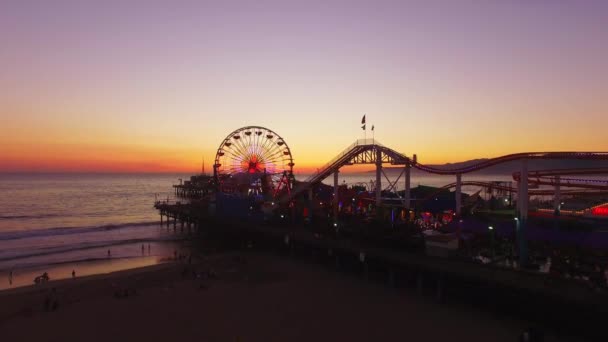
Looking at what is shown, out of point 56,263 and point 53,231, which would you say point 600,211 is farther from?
point 53,231

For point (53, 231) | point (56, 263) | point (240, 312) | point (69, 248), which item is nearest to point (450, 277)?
point (240, 312)

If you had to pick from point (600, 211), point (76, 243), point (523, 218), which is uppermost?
point (523, 218)

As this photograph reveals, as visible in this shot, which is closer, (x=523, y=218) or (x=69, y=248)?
(x=523, y=218)

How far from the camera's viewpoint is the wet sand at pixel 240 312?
18.0 metres

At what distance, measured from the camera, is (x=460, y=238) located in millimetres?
25125

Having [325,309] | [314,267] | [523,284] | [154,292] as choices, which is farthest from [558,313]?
[154,292]

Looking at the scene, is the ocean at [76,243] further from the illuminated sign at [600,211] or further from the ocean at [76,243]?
the illuminated sign at [600,211]

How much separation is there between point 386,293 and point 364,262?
323cm

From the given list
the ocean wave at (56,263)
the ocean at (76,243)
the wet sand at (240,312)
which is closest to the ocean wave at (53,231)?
the ocean at (76,243)

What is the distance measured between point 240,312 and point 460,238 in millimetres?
13720

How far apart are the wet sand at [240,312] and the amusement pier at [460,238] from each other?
1333 millimetres

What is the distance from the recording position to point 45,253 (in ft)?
126

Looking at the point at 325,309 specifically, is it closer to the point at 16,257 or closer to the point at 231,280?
the point at 231,280

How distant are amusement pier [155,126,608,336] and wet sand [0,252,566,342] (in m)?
1.33
